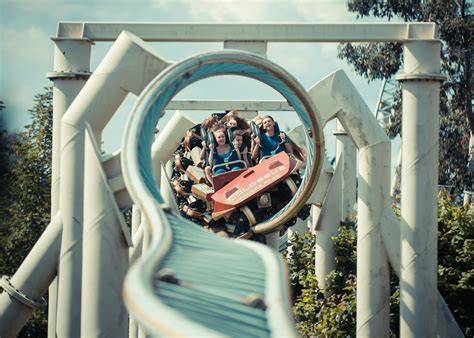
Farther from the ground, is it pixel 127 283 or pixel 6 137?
pixel 6 137

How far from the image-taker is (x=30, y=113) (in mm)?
21078

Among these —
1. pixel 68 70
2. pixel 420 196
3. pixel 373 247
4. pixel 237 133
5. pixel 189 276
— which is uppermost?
pixel 237 133

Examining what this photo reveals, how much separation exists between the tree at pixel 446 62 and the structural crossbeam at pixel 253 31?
50.8ft

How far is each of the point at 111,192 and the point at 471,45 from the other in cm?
1937

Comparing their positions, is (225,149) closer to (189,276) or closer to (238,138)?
(238,138)

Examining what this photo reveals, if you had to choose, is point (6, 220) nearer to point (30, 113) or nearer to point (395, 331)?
point (30, 113)

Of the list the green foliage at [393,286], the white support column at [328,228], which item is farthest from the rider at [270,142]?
the green foliage at [393,286]

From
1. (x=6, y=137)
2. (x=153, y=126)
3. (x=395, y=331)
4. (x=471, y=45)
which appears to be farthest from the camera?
(x=471, y=45)

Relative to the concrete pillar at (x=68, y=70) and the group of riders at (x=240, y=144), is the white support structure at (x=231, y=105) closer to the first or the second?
the group of riders at (x=240, y=144)

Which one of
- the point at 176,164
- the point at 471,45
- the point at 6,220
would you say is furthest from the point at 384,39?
the point at 471,45

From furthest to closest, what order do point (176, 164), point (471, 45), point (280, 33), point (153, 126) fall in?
point (471, 45), point (176, 164), point (280, 33), point (153, 126)

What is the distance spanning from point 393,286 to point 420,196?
11.6ft

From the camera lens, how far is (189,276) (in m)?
6.36

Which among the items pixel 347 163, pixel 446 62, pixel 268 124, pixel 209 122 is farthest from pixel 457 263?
pixel 446 62
